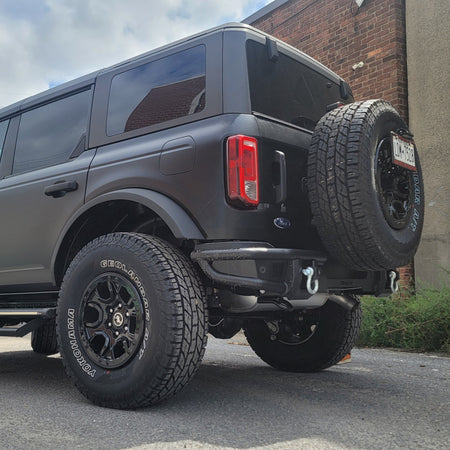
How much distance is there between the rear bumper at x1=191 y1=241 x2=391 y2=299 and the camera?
2842 millimetres

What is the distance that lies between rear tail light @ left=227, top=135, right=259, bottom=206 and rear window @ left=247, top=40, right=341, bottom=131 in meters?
0.32

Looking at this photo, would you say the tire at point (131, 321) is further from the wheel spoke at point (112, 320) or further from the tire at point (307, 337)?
the tire at point (307, 337)

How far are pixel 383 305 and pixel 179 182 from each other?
155 inches

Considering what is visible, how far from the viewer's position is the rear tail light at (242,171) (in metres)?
2.92

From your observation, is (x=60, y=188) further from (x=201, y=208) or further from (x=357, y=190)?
(x=357, y=190)

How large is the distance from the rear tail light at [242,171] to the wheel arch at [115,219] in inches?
13.4

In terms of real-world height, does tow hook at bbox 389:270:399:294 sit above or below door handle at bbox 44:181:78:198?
below

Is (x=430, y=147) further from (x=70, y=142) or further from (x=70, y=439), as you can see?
(x=70, y=439)

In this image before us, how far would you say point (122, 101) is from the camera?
3701 millimetres

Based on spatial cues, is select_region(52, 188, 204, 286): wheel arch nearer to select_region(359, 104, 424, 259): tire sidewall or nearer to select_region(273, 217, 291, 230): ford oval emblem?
select_region(273, 217, 291, 230): ford oval emblem

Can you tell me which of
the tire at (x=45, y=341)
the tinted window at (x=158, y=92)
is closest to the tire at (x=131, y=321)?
the tinted window at (x=158, y=92)

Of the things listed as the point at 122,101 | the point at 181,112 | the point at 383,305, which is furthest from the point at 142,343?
the point at 383,305

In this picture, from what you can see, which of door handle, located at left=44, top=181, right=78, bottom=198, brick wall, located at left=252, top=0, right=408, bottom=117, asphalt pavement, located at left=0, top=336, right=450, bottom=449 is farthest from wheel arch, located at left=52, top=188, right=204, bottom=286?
brick wall, located at left=252, top=0, right=408, bottom=117

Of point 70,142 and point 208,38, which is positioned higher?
point 208,38
